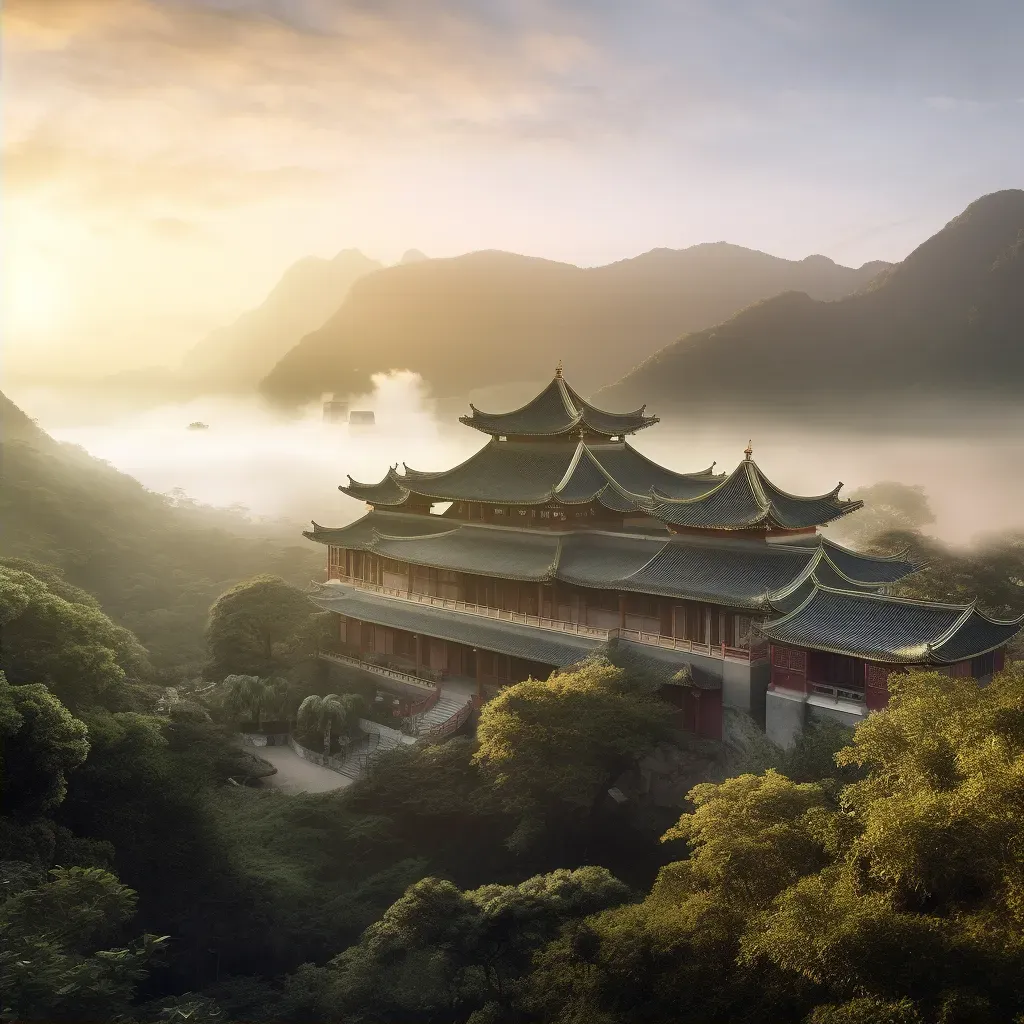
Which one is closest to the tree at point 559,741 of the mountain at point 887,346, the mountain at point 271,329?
the mountain at point 887,346

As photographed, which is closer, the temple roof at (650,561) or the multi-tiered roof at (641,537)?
the multi-tiered roof at (641,537)

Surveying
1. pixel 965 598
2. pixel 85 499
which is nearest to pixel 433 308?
pixel 85 499

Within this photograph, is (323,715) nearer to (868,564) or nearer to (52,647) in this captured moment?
(52,647)

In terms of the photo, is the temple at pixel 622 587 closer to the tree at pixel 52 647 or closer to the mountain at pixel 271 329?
the tree at pixel 52 647

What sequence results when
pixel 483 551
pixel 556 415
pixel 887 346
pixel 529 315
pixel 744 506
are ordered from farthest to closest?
pixel 529 315 < pixel 887 346 < pixel 556 415 < pixel 483 551 < pixel 744 506

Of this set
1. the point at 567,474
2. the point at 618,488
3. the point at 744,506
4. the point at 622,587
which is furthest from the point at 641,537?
the point at 744,506

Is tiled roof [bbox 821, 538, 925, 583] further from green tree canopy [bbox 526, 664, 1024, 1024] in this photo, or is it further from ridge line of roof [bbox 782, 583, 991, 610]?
green tree canopy [bbox 526, 664, 1024, 1024]

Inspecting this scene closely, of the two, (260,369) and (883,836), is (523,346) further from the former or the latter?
(883,836)
